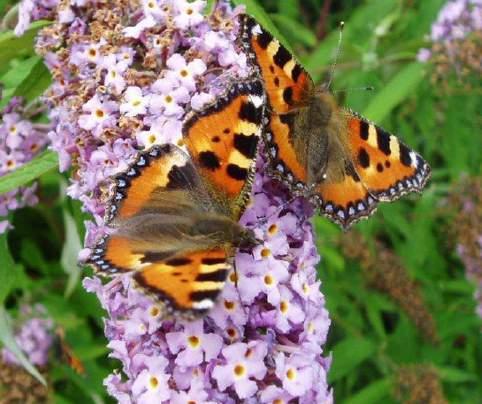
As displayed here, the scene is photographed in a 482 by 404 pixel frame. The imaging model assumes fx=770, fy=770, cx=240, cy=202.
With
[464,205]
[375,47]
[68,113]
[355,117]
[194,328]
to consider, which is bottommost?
[464,205]

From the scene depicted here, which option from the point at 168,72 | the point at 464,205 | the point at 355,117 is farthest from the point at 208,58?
the point at 464,205

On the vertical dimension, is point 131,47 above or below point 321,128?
above

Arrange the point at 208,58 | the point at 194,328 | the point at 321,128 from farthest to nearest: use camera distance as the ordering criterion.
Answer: the point at 321,128 → the point at 208,58 → the point at 194,328

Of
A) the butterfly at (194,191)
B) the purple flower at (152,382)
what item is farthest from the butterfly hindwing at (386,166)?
the purple flower at (152,382)

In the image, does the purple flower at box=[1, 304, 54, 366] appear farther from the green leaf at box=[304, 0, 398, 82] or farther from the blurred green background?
the green leaf at box=[304, 0, 398, 82]

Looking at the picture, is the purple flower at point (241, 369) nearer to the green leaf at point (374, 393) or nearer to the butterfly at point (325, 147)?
the butterfly at point (325, 147)

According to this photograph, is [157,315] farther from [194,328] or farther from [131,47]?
[131,47]

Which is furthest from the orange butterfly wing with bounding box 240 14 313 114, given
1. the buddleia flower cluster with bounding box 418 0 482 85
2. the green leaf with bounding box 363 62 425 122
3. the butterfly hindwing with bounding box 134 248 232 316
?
the buddleia flower cluster with bounding box 418 0 482 85
